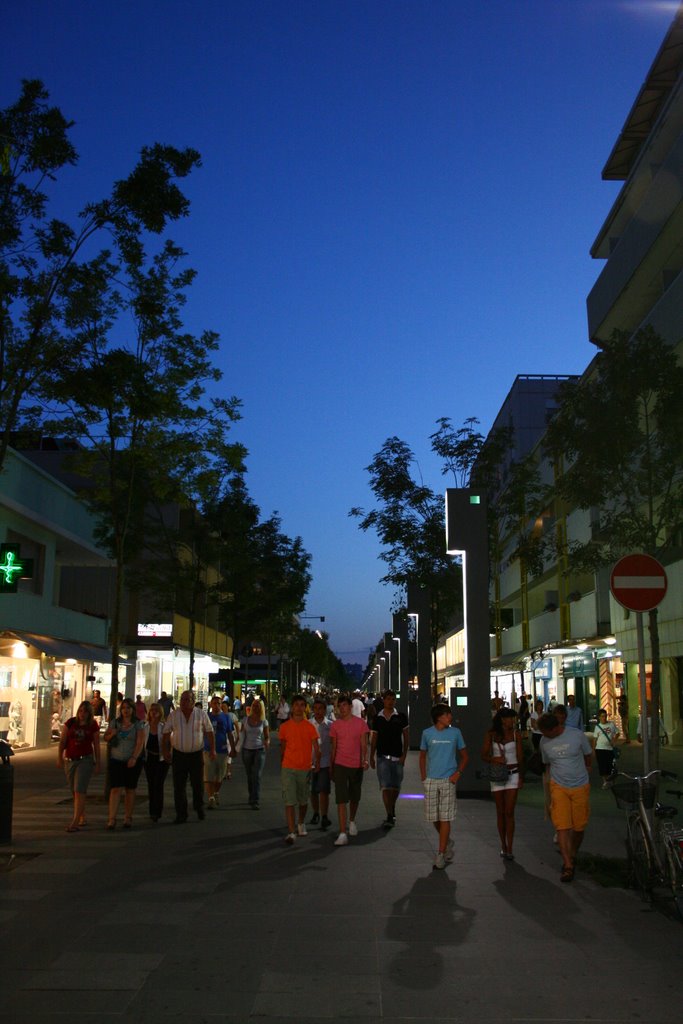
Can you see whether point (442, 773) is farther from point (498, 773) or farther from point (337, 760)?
point (337, 760)

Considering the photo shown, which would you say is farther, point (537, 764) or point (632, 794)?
point (537, 764)

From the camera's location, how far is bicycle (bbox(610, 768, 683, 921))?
8.15 m

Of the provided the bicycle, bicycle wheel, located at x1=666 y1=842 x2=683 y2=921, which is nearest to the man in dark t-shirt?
the bicycle

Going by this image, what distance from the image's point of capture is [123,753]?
13.3 m

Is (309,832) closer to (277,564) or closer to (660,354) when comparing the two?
(660,354)

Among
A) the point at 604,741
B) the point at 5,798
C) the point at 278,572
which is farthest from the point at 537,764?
the point at 278,572

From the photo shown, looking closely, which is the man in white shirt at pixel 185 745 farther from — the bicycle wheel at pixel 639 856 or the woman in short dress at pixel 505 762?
the bicycle wheel at pixel 639 856

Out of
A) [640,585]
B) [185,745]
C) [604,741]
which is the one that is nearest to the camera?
[640,585]

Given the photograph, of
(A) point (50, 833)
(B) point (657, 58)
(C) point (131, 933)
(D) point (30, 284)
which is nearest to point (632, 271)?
(B) point (657, 58)

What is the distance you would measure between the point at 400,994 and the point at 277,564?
1567 inches

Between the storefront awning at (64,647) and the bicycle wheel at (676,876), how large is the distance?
20369mm

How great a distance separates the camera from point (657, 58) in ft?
99.1

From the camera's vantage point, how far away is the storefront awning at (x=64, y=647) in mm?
25875

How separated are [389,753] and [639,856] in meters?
5.24
